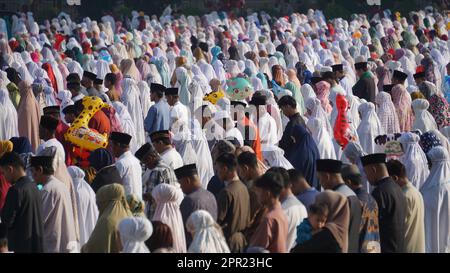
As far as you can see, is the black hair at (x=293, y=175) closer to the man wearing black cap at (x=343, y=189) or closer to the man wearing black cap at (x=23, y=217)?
the man wearing black cap at (x=343, y=189)

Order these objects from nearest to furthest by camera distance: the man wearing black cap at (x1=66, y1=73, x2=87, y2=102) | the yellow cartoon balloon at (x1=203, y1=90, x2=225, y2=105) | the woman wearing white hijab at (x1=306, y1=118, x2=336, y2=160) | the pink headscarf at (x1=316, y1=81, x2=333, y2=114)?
the woman wearing white hijab at (x1=306, y1=118, x2=336, y2=160) → the yellow cartoon balloon at (x1=203, y1=90, x2=225, y2=105) → the man wearing black cap at (x1=66, y1=73, x2=87, y2=102) → the pink headscarf at (x1=316, y1=81, x2=333, y2=114)

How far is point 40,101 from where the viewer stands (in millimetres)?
16109

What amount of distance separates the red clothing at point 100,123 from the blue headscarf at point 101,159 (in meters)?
1.84

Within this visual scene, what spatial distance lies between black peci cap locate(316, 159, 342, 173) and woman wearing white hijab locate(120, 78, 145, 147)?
24.7 ft

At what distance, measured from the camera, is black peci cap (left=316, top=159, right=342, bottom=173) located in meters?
9.80

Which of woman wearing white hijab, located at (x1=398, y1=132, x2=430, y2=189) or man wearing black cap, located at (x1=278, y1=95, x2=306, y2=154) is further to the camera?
man wearing black cap, located at (x1=278, y1=95, x2=306, y2=154)

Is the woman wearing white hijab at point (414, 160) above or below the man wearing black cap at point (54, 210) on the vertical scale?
above

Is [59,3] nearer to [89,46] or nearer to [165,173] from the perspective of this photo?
[89,46]

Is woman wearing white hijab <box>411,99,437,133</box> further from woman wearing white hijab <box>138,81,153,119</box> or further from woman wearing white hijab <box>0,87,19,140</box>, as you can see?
woman wearing white hijab <box>0,87,19,140</box>

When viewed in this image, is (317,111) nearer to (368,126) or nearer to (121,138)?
(368,126)

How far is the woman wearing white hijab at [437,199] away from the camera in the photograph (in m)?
11.3

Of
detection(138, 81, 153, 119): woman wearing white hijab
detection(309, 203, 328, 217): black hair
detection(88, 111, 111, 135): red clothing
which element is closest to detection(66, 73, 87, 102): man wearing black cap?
detection(138, 81, 153, 119): woman wearing white hijab

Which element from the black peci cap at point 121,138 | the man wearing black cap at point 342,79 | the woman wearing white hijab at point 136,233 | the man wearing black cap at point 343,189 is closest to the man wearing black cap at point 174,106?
the black peci cap at point 121,138
